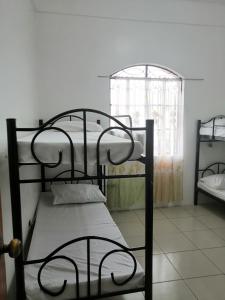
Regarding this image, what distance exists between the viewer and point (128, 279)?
1.49 meters

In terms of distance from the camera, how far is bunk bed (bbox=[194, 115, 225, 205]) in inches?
125

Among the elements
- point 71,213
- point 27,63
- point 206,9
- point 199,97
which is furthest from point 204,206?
point 27,63

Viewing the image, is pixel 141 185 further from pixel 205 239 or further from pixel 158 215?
pixel 205 239

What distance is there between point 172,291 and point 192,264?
44cm

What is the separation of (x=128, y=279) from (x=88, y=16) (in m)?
2.94

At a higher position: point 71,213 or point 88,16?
point 88,16

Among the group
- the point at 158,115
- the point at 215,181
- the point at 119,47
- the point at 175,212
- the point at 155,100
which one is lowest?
the point at 175,212

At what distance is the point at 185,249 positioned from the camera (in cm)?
243

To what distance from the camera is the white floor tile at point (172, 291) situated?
1769 millimetres

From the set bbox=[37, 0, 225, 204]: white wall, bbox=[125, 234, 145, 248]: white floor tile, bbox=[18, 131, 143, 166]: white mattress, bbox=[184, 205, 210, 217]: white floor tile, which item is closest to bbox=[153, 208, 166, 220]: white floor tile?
bbox=[184, 205, 210, 217]: white floor tile

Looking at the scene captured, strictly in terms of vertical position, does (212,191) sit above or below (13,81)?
below

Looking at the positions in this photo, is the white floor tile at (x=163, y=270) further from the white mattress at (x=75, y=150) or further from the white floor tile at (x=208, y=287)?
the white mattress at (x=75, y=150)

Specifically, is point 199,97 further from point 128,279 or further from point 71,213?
point 128,279

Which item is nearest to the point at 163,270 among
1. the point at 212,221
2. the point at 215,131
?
the point at 212,221
